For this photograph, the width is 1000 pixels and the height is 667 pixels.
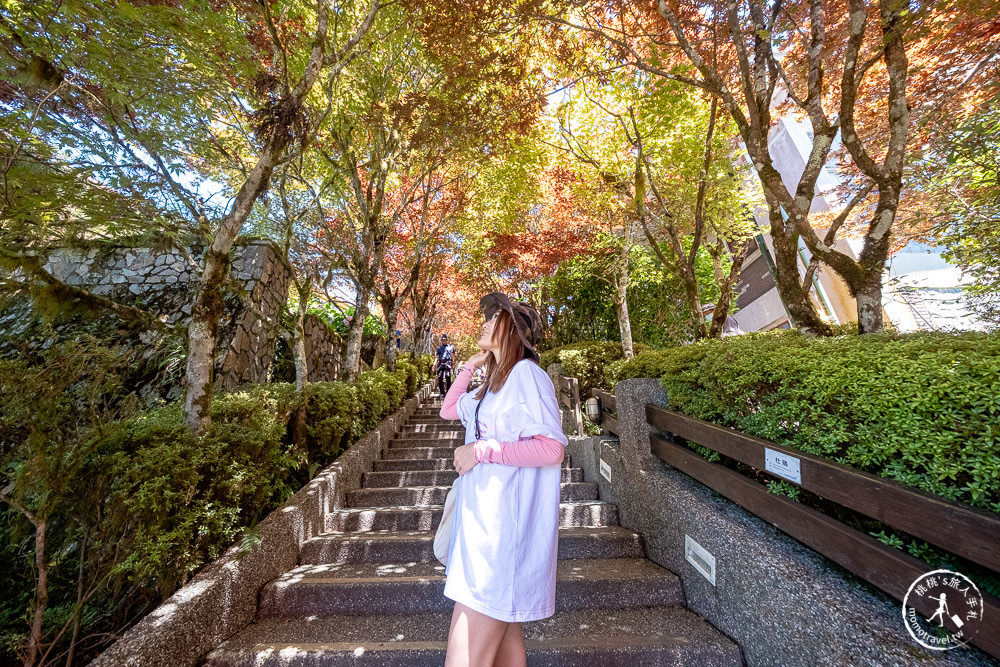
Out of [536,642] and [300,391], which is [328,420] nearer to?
[300,391]

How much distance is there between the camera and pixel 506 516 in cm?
Answer: 152

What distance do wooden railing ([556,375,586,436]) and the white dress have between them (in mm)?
3928

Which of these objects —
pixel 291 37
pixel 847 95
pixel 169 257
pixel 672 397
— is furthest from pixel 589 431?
pixel 169 257

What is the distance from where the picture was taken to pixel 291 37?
4949 millimetres

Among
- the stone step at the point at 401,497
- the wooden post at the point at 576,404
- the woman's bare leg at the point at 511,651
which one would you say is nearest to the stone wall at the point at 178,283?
the stone step at the point at 401,497

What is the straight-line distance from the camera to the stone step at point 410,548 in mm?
3270

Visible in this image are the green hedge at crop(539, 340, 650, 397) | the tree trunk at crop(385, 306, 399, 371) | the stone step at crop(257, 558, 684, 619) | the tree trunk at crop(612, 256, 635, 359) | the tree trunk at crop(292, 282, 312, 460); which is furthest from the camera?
the tree trunk at crop(385, 306, 399, 371)

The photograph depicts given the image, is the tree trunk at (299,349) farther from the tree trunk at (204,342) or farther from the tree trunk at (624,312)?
the tree trunk at (624,312)

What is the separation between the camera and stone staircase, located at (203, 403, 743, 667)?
2260 mm

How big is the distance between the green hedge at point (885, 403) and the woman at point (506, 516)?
1335 millimetres

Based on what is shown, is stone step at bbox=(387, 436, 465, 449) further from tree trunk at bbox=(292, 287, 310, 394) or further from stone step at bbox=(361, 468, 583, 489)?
tree trunk at bbox=(292, 287, 310, 394)

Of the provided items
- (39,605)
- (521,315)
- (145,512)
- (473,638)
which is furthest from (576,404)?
(39,605)

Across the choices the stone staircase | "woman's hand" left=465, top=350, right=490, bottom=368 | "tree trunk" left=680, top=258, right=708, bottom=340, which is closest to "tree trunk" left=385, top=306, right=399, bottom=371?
the stone staircase

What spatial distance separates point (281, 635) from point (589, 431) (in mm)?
4561
